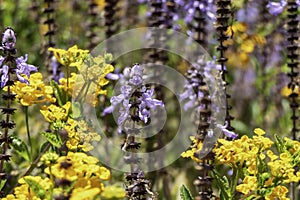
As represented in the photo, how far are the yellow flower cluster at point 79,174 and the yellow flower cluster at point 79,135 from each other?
22 centimetres

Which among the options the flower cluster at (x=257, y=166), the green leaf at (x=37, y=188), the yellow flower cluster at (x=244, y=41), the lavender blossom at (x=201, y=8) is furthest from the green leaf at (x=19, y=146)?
the yellow flower cluster at (x=244, y=41)

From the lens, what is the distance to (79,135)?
6.16 ft

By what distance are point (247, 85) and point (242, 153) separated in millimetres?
2870

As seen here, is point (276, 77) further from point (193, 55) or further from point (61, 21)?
point (61, 21)

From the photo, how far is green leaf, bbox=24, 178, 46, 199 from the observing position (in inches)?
62.3

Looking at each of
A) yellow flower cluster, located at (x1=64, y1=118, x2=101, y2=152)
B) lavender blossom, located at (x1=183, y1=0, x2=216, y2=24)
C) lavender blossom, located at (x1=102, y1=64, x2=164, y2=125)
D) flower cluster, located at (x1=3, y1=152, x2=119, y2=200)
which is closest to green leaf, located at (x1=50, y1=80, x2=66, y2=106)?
yellow flower cluster, located at (x1=64, y1=118, x2=101, y2=152)

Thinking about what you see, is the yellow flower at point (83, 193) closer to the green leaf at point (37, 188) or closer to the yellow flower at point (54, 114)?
the green leaf at point (37, 188)

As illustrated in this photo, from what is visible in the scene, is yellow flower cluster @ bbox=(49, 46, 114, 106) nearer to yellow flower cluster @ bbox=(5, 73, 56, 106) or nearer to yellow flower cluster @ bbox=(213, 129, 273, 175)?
yellow flower cluster @ bbox=(5, 73, 56, 106)

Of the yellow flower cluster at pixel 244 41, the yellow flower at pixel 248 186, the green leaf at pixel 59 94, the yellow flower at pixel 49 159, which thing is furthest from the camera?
the yellow flower cluster at pixel 244 41

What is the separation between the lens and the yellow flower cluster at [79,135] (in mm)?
1824

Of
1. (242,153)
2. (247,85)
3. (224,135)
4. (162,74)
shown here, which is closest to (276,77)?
(247,85)

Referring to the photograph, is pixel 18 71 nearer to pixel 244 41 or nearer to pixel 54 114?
pixel 54 114

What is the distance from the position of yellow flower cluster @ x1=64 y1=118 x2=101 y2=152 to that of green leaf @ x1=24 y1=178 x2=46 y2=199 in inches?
9.3

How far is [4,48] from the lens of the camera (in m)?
1.84
